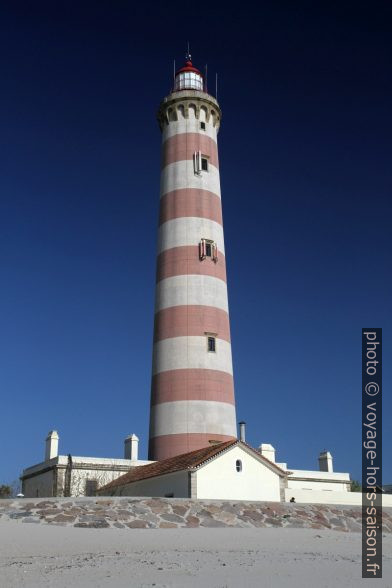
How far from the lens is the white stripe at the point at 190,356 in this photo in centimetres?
2825

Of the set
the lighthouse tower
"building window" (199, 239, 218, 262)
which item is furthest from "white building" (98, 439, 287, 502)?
"building window" (199, 239, 218, 262)

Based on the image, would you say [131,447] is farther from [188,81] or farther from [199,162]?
[188,81]

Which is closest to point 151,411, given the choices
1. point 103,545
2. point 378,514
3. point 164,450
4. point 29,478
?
point 164,450

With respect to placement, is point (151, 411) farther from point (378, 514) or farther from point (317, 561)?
point (317, 561)

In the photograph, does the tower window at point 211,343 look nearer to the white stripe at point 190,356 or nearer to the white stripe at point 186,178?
the white stripe at point 190,356

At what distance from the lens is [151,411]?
94.6 feet

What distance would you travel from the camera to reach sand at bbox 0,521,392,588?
1110cm

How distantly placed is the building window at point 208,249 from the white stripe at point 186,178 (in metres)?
2.45

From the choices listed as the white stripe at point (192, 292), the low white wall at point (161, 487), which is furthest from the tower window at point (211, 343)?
the low white wall at point (161, 487)

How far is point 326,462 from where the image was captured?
118 ft

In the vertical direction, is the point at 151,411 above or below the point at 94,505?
above

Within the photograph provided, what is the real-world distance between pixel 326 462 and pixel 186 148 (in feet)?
54.0

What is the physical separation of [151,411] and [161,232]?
737cm

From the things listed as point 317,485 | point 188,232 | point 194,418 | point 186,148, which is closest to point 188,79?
point 186,148
